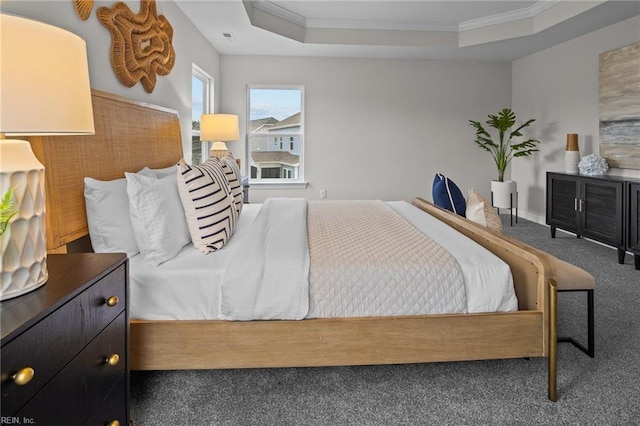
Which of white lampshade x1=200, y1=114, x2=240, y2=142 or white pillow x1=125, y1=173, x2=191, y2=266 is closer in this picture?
white pillow x1=125, y1=173, x2=191, y2=266

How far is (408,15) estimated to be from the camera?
4.79 m

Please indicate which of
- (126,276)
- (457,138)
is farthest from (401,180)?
(126,276)

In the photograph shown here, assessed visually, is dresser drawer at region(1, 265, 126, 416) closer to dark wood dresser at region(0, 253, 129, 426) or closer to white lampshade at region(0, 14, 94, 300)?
dark wood dresser at region(0, 253, 129, 426)

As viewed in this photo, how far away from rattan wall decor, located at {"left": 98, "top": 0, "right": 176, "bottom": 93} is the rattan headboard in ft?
0.71

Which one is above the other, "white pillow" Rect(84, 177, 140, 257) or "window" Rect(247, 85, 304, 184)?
"window" Rect(247, 85, 304, 184)

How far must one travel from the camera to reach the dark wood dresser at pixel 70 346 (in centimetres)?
85

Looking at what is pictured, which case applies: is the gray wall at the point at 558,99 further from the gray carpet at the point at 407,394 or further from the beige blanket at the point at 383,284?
the beige blanket at the point at 383,284

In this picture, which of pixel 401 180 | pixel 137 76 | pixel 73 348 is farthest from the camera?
pixel 401 180

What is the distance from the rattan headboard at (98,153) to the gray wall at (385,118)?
3079 millimetres

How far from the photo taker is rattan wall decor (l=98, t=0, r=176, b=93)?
2.48 m

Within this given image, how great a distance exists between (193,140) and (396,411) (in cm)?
377

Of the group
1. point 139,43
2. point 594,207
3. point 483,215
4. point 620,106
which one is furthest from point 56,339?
point 620,106

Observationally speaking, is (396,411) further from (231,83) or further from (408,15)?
(231,83)

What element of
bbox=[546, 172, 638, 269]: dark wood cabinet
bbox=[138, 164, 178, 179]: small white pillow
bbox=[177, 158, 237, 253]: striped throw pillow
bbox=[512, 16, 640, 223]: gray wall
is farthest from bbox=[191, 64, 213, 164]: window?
bbox=[512, 16, 640, 223]: gray wall
